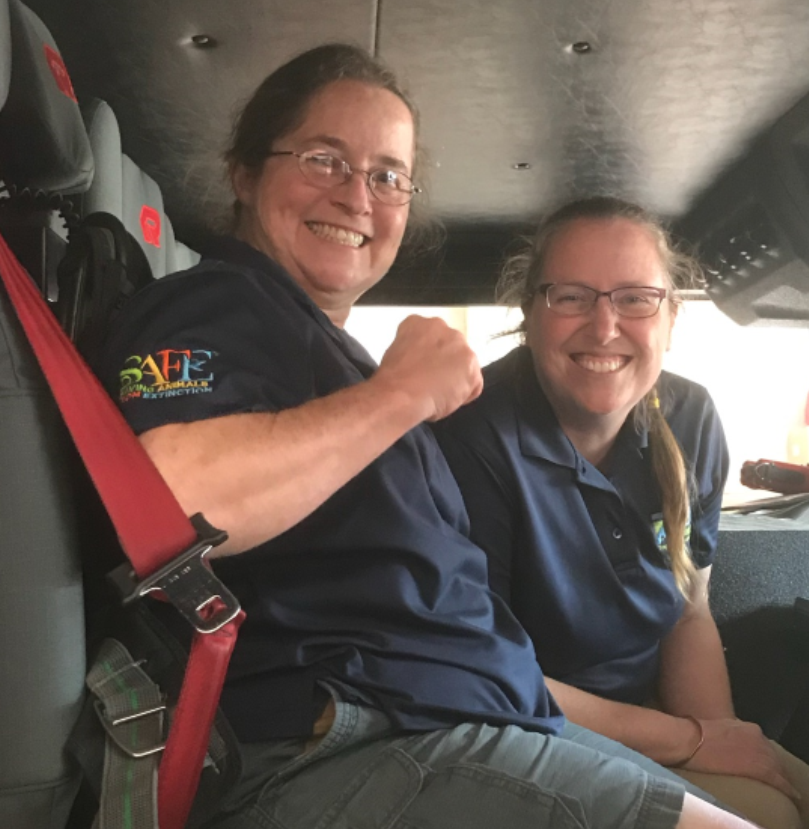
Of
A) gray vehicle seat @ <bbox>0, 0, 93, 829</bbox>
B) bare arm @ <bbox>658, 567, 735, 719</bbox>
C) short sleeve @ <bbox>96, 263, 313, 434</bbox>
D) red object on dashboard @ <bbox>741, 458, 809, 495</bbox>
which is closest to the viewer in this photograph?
gray vehicle seat @ <bbox>0, 0, 93, 829</bbox>

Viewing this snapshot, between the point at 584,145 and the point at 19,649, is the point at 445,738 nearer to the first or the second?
the point at 19,649

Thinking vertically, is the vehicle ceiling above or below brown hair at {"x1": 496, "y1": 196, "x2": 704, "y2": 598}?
above

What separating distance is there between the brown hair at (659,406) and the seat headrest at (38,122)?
69 centimetres

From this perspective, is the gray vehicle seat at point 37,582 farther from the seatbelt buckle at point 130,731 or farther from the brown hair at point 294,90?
the brown hair at point 294,90

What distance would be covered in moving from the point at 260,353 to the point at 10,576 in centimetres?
32

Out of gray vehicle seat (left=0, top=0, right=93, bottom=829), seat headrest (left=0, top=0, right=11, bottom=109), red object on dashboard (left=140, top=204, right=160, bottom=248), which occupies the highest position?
seat headrest (left=0, top=0, right=11, bottom=109)

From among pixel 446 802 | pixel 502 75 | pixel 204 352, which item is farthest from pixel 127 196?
pixel 446 802

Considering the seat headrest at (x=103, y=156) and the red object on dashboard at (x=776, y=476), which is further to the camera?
the red object on dashboard at (x=776, y=476)

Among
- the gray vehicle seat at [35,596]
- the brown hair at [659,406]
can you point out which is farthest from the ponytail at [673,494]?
the gray vehicle seat at [35,596]

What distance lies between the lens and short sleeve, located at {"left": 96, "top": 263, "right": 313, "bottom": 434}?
78 cm

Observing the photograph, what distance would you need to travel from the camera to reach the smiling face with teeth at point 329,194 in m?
1.12

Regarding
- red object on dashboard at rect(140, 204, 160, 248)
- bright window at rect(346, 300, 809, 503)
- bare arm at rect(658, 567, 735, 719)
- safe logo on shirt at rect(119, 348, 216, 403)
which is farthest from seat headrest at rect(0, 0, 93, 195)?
bare arm at rect(658, 567, 735, 719)

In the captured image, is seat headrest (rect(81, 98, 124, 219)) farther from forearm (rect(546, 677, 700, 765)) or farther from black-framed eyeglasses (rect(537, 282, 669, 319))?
forearm (rect(546, 677, 700, 765))

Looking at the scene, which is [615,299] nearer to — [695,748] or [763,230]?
[695,748]
